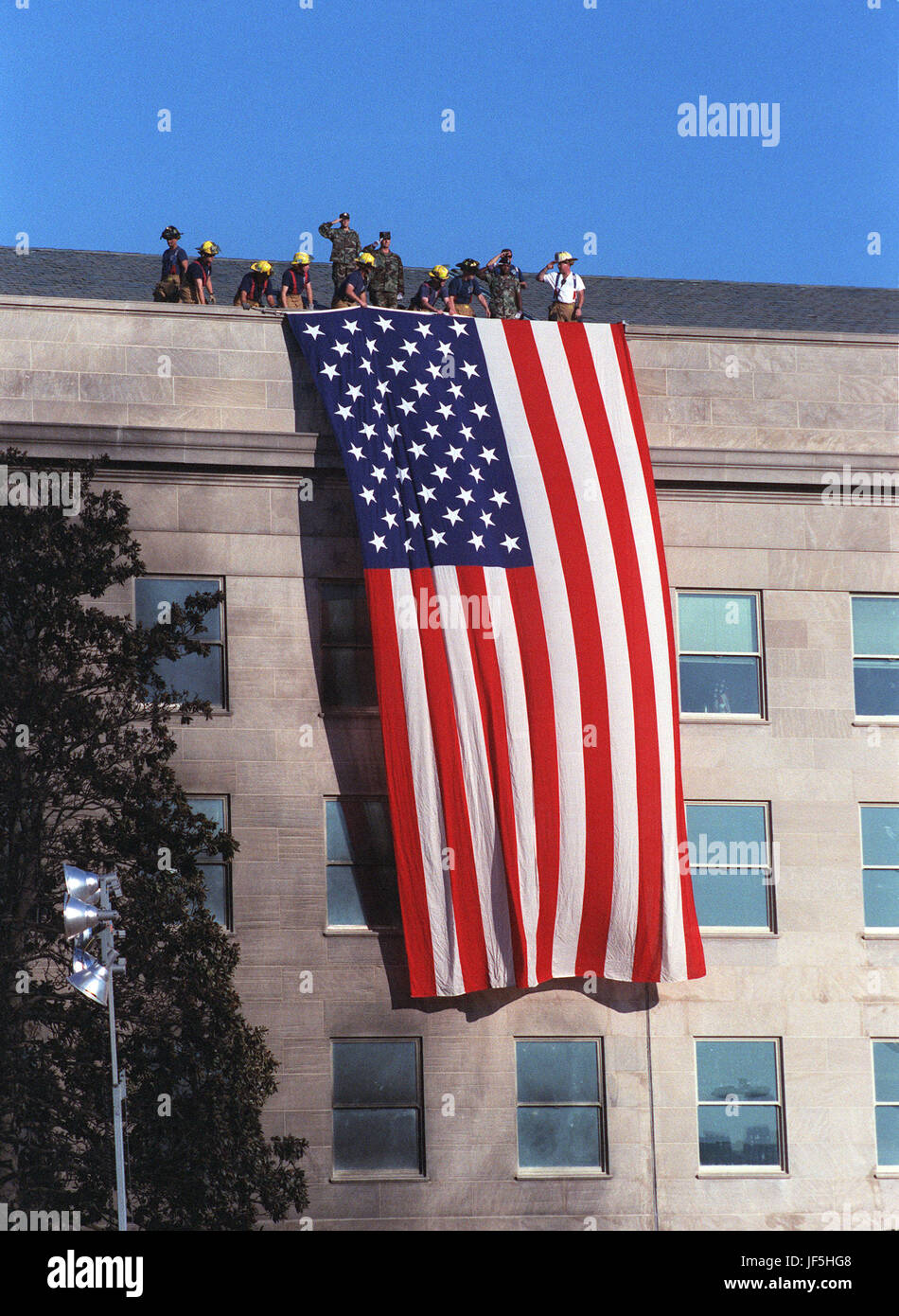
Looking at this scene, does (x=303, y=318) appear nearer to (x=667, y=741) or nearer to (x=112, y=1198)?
(x=667, y=741)

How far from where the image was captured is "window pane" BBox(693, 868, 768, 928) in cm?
2914

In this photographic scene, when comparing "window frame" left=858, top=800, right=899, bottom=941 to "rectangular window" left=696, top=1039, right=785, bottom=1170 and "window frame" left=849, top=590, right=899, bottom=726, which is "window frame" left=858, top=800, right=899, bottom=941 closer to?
"window frame" left=849, top=590, right=899, bottom=726

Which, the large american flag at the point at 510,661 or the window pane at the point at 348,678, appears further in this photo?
the window pane at the point at 348,678

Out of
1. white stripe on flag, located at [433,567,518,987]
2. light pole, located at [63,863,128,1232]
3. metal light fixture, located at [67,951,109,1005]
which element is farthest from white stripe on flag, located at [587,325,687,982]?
metal light fixture, located at [67,951,109,1005]

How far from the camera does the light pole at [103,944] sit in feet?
69.1

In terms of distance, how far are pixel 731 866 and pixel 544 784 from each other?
336 cm

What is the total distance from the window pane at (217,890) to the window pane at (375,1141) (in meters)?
3.19

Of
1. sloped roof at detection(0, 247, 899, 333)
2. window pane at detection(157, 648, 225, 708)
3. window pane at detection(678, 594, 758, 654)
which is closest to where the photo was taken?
window pane at detection(157, 648, 225, 708)

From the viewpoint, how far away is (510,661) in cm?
A: 2822

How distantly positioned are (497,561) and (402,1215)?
9233 mm

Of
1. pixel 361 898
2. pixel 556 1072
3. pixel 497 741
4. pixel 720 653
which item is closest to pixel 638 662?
pixel 720 653

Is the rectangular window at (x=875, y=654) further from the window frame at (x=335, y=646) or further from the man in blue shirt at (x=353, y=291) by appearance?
the man in blue shirt at (x=353, y=291)

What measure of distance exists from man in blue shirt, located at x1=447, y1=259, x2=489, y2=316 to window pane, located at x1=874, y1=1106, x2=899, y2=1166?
44.9 ft

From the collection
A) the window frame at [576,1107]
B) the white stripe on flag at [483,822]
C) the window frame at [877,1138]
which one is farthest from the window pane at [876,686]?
the window frame at [576,1107]
